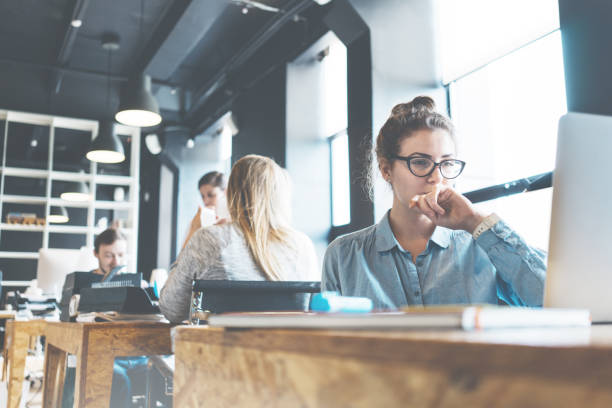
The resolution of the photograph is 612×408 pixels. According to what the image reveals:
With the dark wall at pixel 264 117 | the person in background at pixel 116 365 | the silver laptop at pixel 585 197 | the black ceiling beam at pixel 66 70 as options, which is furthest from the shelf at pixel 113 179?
the silver laptop at pixel 585 197

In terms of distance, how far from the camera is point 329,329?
0.50 m

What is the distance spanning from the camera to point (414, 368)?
0.37 metres

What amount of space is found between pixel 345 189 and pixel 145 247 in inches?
191

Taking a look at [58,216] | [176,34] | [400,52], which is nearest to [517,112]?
[400,52]

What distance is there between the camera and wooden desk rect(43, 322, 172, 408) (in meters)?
1.55

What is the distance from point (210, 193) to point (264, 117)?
1926mm

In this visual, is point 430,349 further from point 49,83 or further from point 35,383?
point 49,83

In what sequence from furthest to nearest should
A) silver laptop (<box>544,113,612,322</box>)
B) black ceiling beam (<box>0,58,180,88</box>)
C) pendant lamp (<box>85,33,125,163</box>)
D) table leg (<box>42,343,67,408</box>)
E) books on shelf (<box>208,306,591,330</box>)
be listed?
black ceiling beam (<box>0,58,180,88</box>)
pendant lamp (<box>85,33,125,163</box>)
table leg (<box>42,343,67,408</box>)
silver laptop (<box>544,113,612,322</box>)
books on shelf (<box>208,306,591,330</box>)

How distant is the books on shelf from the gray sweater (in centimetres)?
145

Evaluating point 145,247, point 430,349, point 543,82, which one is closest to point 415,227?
point 430,349

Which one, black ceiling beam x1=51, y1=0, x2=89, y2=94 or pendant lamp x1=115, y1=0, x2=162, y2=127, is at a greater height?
black ceiling beam x1=51, y1=0, x2=89, y2=94

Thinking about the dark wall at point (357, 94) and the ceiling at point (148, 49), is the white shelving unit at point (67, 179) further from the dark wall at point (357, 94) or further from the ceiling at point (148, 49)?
the dark wall at point (357, 94)

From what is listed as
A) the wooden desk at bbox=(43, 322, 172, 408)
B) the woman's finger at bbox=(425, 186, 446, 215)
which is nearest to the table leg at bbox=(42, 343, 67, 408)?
the wooden desk at bbox=(43, 322, 172, 408)

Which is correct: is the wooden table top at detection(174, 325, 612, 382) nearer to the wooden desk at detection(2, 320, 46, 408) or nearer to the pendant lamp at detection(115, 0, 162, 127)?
the wooden desk at detection(2, 320, 46, 408)
